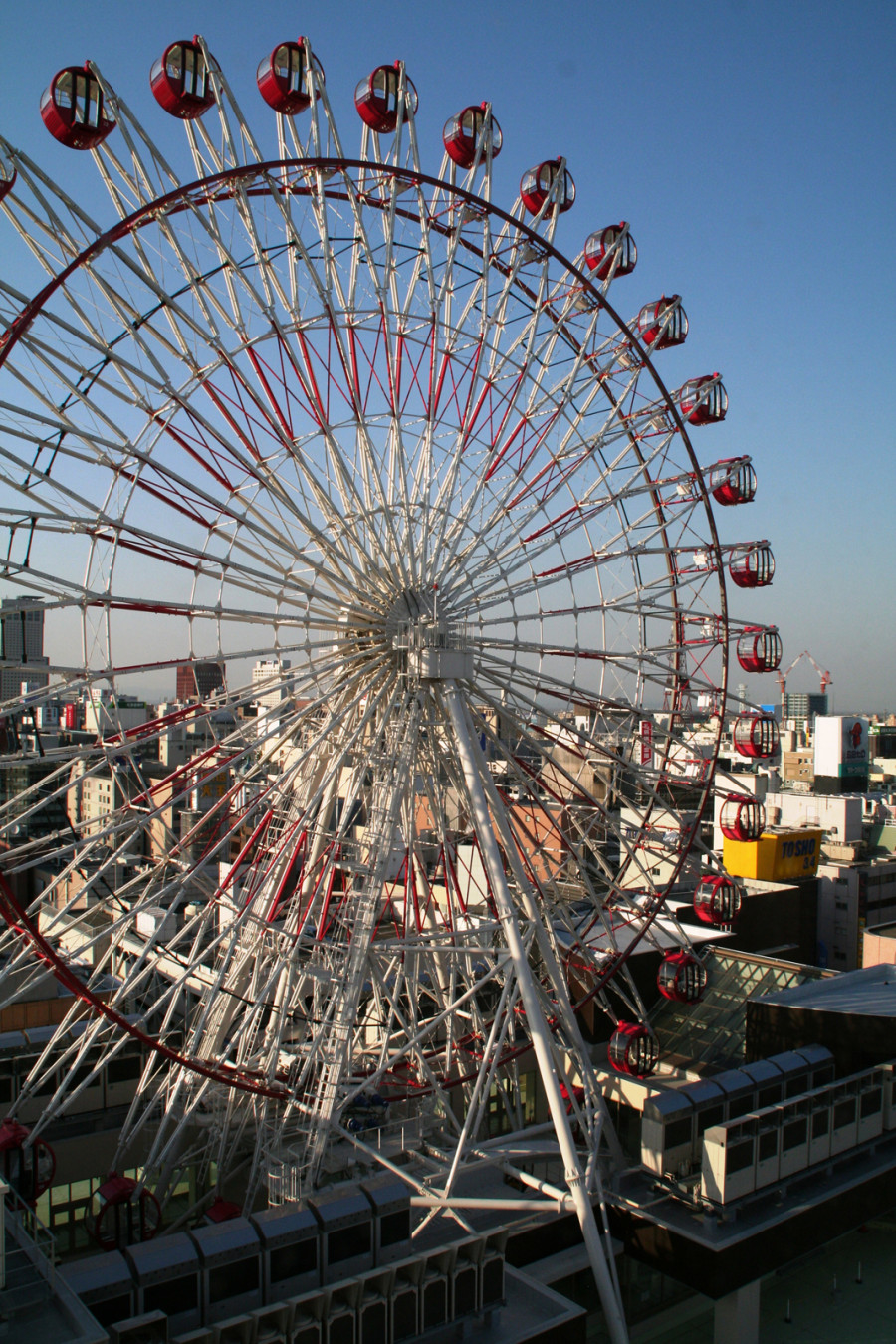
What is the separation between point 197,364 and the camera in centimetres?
1450

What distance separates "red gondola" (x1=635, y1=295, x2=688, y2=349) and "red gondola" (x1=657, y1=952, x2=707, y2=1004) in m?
12.7

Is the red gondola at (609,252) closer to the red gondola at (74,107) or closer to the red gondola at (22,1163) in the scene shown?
the red gondola at (74,107)

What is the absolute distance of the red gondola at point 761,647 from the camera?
2123 cm

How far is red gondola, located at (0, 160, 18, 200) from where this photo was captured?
1261cm

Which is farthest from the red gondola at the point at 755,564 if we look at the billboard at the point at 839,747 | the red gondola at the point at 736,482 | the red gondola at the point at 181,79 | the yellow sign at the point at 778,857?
the billboard at the point at 839,747

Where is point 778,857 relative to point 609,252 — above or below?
below

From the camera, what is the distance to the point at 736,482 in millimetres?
22016

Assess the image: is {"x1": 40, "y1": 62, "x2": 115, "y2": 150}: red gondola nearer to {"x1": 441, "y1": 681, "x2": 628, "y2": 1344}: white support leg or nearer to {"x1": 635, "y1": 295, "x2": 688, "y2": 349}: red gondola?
{"x1": 441, "y1": 681, "x2": 628, "y2": 1344}: white support leg

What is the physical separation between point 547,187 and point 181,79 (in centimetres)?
773

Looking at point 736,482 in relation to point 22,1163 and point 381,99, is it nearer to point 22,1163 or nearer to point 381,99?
point 381,99

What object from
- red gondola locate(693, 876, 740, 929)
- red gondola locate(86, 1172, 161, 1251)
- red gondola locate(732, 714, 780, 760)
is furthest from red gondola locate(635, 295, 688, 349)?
red gondola locate(86, 1172, 161, 1251)

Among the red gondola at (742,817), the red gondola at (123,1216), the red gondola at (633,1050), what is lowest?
the red gondola at (123,1216)

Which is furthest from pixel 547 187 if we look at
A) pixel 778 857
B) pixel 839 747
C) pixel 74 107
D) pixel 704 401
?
pixel 839 747

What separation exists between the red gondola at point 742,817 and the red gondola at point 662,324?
32.1ft
